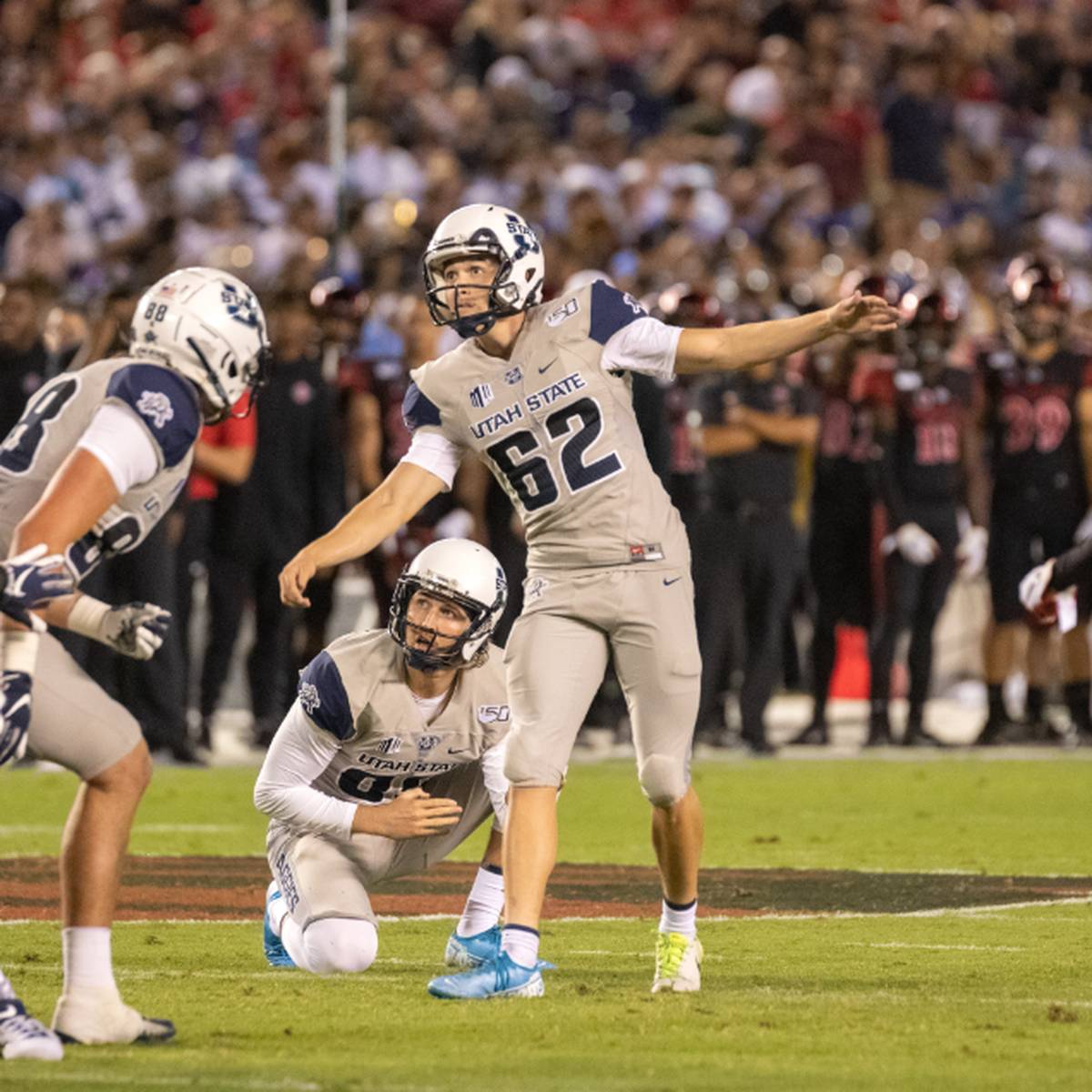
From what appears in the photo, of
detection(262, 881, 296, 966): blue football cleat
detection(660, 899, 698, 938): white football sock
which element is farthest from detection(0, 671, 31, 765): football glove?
detection(660, 899, 698, 938): white football sock

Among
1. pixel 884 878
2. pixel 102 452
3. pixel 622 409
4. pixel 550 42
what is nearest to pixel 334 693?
pixel 622 409

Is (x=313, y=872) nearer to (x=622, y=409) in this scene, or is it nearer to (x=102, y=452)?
(x=622, y=409)

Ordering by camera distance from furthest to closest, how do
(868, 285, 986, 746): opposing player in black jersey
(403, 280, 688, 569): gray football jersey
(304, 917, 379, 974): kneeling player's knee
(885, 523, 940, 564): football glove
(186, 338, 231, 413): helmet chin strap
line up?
(868, 285, 986, 746): opposing player in black jersey → (885, 523, 940, 564): football glove → (304, 917, 379, 974): kneeling player's knee → (403, 280, 688, 569): gray football jersey → (186, 338, 231, 413): helmet chin strap

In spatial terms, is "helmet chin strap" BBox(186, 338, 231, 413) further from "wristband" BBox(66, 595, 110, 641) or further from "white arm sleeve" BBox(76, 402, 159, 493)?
"wristband" BBox(66, 595, 110, 641)

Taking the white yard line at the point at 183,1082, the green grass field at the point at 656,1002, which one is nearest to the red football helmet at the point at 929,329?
the green grass field at the point at 656,1002

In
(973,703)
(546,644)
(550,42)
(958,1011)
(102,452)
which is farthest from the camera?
(550,42)

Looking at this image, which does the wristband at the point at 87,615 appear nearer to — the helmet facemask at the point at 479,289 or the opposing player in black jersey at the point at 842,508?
the helmet facemask at the point at 479,289

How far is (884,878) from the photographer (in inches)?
365

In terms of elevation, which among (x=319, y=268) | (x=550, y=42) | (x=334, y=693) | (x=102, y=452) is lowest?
(x=334, y=693)

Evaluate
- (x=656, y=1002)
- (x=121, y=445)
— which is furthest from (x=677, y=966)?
(x=121, y=445)

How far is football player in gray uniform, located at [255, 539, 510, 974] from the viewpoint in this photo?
714cm

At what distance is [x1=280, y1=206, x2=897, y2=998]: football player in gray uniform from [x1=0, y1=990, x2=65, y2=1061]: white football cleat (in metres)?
1.45

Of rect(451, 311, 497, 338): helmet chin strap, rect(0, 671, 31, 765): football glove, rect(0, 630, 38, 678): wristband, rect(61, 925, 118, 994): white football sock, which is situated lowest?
rect(61, 925, 118, 994): white football sock

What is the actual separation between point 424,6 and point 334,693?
16203 millimetres
